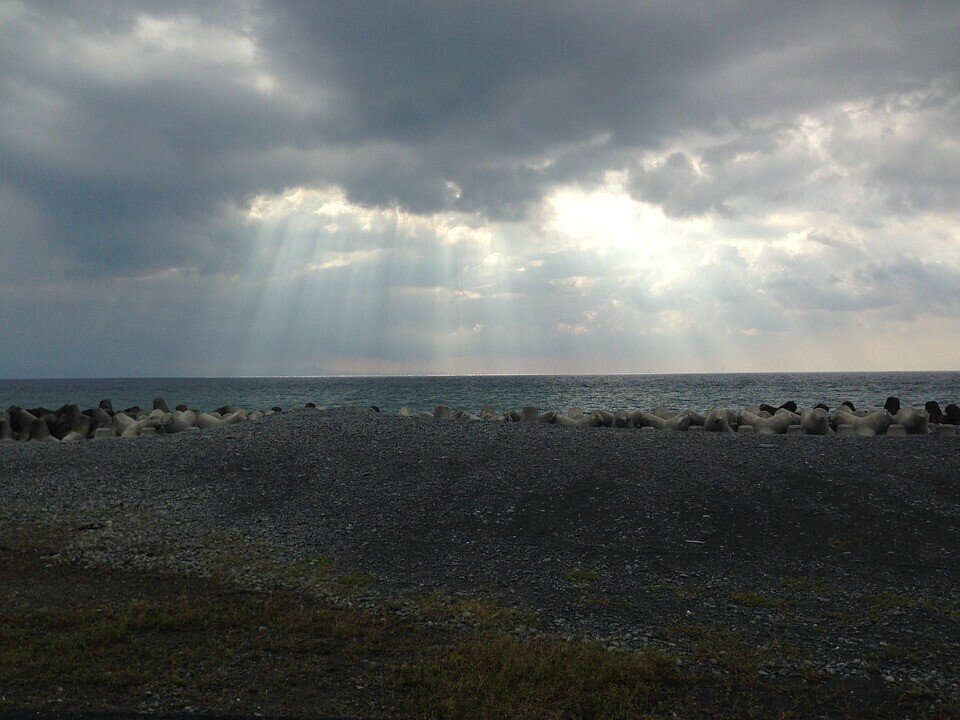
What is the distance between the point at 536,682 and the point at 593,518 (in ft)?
19.8

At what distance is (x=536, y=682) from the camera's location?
6.55 metres

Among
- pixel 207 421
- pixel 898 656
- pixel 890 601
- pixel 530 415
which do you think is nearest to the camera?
pixel 898 656

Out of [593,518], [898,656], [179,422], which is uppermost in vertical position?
[179,422]

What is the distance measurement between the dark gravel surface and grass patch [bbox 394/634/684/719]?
87cm

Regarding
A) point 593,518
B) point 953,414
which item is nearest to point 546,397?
point 953,414

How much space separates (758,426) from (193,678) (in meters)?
20.4

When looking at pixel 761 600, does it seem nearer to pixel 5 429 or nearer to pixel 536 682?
pixel 536 682

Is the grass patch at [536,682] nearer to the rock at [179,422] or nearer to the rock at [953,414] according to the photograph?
the rock at [179,422]

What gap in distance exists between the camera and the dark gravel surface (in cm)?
861

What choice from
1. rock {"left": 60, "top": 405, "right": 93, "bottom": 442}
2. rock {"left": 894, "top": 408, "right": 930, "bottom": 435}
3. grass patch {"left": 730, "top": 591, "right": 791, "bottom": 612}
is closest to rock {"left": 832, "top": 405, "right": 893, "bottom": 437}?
rock {"left": 894, "top": 408, "right": 930, "bottom": 435}

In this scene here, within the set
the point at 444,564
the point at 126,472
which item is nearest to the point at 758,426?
the point at 444,564

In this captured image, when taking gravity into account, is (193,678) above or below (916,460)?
below

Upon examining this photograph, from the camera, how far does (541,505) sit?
1292 cm

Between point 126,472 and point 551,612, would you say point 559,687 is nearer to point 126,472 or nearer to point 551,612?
point 551,612
